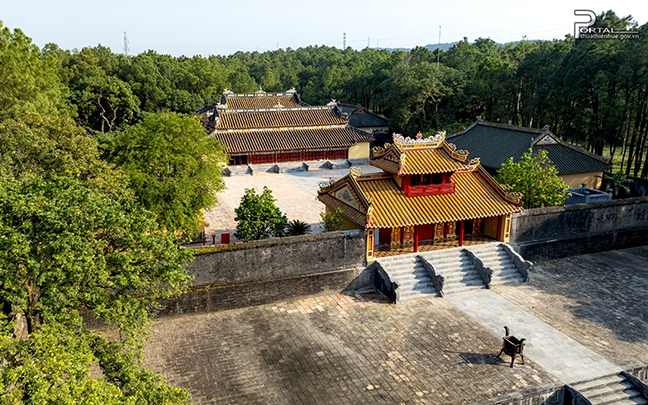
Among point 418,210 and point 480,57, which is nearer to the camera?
point 418,210

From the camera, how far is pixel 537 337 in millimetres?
16750

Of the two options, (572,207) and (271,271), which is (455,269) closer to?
(572,207)

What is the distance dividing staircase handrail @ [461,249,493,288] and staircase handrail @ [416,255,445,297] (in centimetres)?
192

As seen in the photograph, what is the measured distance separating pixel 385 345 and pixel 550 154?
67.5 feet

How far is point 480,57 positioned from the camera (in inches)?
2616

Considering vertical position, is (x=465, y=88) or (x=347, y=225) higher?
(x=465, y=88)

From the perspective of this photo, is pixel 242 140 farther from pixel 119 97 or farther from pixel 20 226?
pixel 20 226

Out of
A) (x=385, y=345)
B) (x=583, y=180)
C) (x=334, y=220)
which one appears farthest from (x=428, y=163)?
(x=583, y=180)

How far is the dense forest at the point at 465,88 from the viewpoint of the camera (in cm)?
3209

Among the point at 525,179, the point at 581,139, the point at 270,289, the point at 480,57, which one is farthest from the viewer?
the point at 480,57

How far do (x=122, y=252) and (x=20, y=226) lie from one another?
7.75 ft

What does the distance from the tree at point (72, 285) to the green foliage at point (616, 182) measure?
26134 millimetres

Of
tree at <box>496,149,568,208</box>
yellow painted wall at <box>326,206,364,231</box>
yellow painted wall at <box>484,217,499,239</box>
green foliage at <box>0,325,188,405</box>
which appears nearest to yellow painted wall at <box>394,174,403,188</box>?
yellow painted wall at <box>326,206,364,231</box>

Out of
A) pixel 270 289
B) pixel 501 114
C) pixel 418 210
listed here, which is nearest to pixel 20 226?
pixel 270 289
